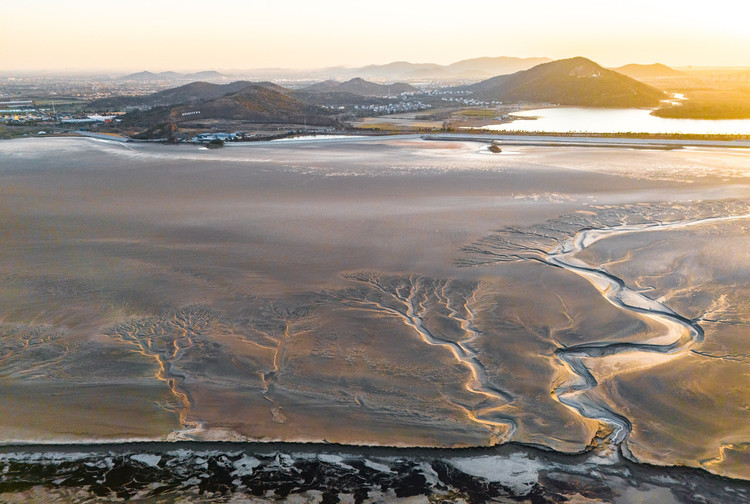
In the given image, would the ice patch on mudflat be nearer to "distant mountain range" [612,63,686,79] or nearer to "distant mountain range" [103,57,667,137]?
"distant mountain range" [103,57,667,137]

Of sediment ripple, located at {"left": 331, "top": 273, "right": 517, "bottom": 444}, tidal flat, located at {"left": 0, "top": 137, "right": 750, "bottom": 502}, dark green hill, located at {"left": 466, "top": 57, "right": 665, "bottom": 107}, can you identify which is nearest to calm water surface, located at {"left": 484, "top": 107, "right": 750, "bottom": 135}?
dark green hill, located at {"left": 466, "top": 57, "right": 665, "bottom": 107}

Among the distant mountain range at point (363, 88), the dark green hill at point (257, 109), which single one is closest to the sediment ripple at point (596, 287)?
the dark green hill at point (257, 109)

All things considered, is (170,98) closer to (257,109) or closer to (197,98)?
(197,98)

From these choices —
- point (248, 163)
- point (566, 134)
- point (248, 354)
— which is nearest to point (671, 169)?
point (566, 134)

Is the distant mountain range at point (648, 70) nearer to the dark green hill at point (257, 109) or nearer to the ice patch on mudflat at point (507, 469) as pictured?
the dark green hill at point (257, 109)

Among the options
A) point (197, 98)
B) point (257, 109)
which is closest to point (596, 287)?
point (257, 109)
